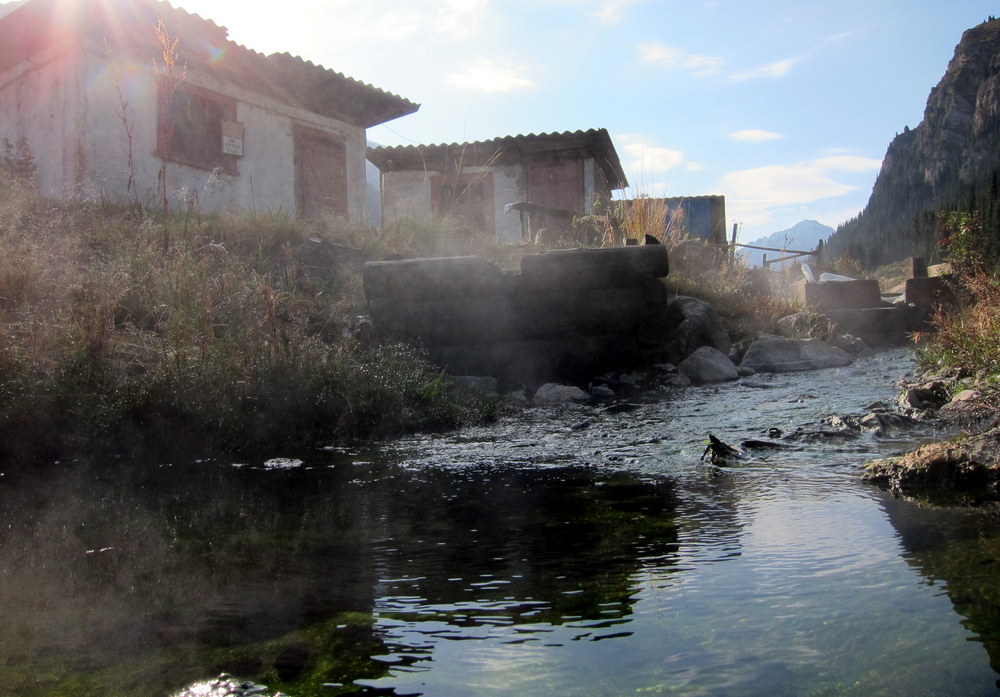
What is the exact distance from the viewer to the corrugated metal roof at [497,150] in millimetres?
15602

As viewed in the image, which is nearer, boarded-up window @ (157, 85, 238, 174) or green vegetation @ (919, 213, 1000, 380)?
green vegetation @ (919, 213, 1000, 380)

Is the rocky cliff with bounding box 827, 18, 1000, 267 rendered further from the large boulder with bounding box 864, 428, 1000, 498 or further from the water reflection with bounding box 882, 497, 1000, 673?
the water reflection with bounding box 882, 497, 1000, 673

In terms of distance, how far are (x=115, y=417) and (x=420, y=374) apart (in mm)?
1840

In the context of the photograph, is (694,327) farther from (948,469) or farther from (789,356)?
(948,469)

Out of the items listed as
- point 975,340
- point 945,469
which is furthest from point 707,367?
point 945,469

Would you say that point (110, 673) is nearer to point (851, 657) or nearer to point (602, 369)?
point (851, 657)

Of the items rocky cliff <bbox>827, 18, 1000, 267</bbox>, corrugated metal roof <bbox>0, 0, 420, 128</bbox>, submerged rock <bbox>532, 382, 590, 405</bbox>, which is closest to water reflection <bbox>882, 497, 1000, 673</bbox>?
submerged rock <bbox>532, 382, 590, 405</bbox>

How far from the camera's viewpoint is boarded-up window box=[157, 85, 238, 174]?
10773mm

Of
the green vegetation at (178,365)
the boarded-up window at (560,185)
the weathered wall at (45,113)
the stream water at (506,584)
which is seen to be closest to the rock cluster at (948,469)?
the stream water at (506,584)

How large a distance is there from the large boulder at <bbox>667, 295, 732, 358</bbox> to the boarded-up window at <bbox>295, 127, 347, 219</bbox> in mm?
7540

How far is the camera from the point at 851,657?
3.73 ft

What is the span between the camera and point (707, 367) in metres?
6.23

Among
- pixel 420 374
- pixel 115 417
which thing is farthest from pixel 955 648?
pixel 420 374

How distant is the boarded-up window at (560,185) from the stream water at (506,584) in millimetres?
13653
